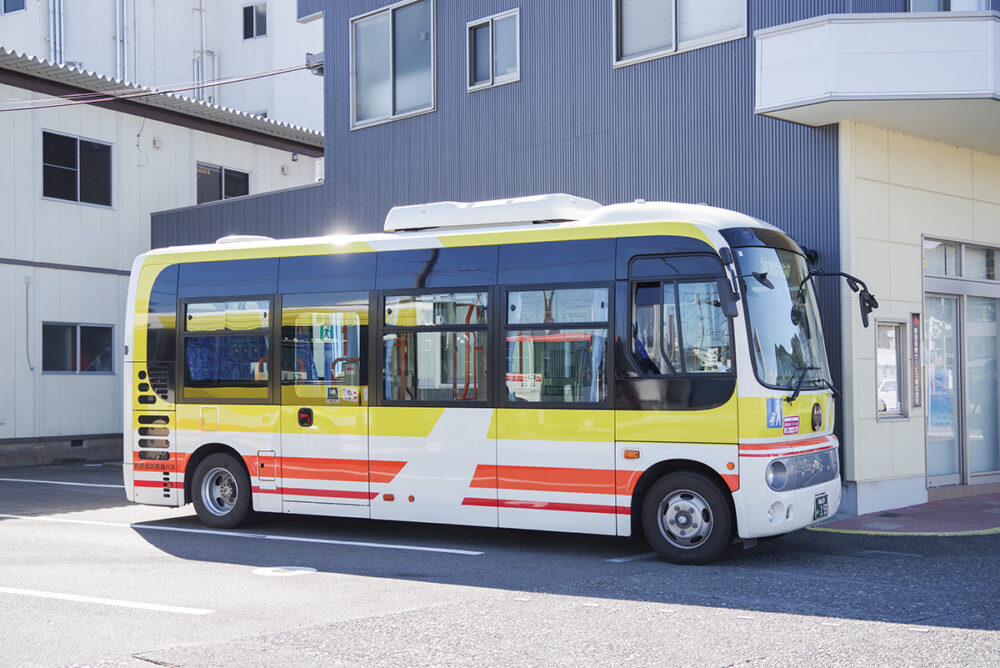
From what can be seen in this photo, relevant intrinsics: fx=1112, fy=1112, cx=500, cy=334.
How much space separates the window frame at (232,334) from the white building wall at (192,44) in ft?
68.3

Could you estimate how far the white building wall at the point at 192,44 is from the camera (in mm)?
30531

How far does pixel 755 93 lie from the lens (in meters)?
12.8

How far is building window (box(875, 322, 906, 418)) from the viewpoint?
12.8 m

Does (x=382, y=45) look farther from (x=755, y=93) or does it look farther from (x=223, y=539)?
(x=223, y=539)

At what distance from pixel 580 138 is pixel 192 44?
70.8 feet

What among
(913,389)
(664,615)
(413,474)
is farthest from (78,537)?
(913,389)

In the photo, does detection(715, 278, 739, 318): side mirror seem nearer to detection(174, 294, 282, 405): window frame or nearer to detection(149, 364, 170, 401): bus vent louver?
detection(174, 294, 282, 405): window frame

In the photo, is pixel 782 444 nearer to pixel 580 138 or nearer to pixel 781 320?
pixel 781 320

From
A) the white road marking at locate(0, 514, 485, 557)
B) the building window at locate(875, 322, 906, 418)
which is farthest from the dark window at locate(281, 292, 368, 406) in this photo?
the building window at locate(875, 322, 906, 418)

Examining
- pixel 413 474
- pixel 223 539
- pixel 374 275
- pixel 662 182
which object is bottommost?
pixel 223 539

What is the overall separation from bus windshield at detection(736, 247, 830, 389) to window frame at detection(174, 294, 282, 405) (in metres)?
4.92

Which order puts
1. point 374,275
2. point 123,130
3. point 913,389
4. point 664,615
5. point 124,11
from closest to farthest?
1. point 664,615
2. point 374,275
3. point 913,389
4. point 123,130
5. point 124,11

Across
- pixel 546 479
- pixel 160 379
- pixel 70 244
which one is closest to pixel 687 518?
pixel 546 479

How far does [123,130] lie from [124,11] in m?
10.7
